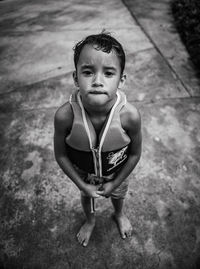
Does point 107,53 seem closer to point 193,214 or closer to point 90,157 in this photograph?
point 90,157

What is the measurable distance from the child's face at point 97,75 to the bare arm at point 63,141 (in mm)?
218

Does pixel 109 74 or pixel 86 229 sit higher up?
pixel 109 74

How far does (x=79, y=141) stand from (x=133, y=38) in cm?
355

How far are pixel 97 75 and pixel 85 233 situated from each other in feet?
4.65

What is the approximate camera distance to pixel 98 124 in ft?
4.30

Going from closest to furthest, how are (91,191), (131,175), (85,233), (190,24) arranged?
1. (91,191)
2. (85,233)
3. (131,175)
4. (190,24)

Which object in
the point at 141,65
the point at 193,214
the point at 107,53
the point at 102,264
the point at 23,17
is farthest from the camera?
the point at 23,17

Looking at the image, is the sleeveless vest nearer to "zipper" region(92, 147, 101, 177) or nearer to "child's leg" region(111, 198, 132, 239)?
"zipper" region(92, 147, 101, 177)

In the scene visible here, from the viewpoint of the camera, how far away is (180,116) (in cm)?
290

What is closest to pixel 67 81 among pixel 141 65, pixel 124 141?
pixel 141 65

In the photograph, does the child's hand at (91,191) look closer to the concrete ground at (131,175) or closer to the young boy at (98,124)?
the young boy at (98,124)

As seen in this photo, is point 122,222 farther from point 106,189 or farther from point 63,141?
point 63,141

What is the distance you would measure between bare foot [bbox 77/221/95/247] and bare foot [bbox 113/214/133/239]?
233mm

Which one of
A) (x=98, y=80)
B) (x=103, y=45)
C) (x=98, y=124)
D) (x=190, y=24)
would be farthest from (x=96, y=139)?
(x=190, y=24)
